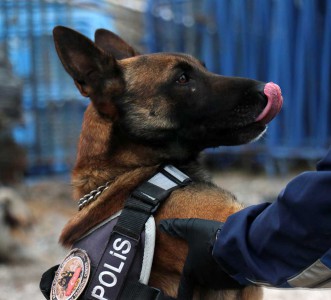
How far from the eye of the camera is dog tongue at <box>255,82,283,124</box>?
220cm

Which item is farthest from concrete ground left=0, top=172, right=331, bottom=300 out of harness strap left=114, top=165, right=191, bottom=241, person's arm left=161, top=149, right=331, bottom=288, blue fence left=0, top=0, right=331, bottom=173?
person's arm left=161, top=149, right=331, bottom=288

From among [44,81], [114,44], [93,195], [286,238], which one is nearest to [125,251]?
[93,195]

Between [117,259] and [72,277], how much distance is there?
18cm

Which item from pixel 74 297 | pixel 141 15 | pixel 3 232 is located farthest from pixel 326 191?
pixel 141 15

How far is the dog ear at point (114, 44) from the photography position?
2.77 m

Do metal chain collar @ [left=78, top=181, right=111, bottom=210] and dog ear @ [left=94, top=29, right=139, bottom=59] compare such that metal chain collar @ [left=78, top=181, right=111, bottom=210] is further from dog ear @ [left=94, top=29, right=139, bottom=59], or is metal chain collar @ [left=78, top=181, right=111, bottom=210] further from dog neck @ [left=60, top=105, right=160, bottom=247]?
dog ear @ [left=94, top=29, right=139, bottom=59]

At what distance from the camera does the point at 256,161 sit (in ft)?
23.1

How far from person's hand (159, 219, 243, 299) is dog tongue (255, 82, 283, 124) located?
532 millimetres

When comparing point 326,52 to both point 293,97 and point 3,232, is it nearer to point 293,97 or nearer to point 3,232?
point 293,97

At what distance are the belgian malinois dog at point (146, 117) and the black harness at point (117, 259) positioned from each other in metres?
0.11

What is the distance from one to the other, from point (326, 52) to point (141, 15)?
9.33ft

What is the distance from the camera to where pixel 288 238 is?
5.04 ft

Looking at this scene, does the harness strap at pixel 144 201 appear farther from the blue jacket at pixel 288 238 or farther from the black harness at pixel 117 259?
the blue jacket at pixel 288 238

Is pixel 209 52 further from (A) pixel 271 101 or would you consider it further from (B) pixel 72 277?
(B) pixel 72 277
